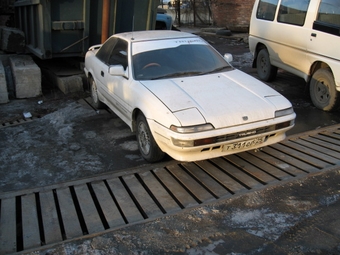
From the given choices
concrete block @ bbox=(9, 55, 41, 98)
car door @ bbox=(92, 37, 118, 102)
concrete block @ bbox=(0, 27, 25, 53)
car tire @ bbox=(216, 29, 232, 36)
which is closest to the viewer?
car door @ bbox=(92, 37, 118, 102)

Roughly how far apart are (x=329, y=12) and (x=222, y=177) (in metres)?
3.85

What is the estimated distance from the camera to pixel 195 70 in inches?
207

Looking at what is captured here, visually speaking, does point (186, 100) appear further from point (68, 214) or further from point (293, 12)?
point (293, 12)

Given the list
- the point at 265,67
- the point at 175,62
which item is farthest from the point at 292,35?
the point at 175,62

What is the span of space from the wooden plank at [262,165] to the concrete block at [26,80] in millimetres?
5215

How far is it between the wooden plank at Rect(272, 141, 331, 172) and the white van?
5.92ft

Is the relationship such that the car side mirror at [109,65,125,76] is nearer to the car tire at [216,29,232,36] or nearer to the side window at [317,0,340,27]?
the side window at [317,0,340,27]

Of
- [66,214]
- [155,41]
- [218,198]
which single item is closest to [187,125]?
[218,198]

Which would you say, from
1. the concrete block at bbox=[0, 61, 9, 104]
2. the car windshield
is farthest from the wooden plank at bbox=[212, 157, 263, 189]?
the concrete block at bbox=[0, 61, 9, 104]

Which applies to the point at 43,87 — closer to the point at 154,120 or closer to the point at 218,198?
the point at 154,120

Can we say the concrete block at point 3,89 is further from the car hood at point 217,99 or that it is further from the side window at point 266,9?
the side window at point 266,9

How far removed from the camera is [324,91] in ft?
22.3

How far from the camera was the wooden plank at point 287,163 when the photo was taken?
4592 mm

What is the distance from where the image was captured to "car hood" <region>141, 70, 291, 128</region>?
4180 mm
